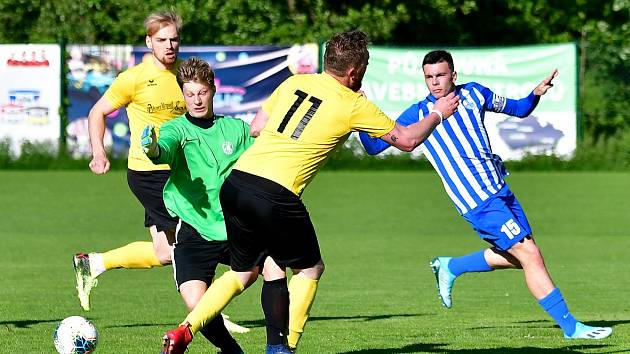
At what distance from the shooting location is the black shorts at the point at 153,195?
818cm

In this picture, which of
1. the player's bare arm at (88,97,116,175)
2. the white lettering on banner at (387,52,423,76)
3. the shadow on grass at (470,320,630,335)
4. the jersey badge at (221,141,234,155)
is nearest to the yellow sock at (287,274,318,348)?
the jersey badge at (221,141,234,155)

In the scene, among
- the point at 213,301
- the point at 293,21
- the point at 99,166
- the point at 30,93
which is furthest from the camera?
the point at 293,21

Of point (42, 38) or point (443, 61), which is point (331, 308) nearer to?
point (443, 61)

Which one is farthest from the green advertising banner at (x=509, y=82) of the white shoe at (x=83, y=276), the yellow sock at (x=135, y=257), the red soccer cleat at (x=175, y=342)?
the red soccer cleat at (x=175, y=342)

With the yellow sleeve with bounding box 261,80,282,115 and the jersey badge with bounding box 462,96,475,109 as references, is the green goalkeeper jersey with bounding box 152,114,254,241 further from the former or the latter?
the jersey badge with bounding box 462,96,475,109

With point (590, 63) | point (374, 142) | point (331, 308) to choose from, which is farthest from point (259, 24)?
point (374, 142)

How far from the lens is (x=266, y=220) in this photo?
20.3ft

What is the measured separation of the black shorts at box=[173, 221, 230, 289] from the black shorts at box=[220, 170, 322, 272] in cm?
34

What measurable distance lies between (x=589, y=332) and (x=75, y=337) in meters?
2.99

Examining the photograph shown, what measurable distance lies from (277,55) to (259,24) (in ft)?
16.4

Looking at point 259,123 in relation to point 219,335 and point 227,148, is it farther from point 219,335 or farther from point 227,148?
point 219,335

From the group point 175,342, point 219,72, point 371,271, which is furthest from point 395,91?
point 175,342

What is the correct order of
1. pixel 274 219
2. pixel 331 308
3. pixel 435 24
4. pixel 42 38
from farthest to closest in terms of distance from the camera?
1. pixel 435 24
2. pixel 42 38
3. pixel 331 308
4. pixel 274 219

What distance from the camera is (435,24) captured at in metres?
28.9
